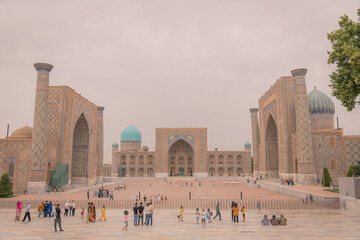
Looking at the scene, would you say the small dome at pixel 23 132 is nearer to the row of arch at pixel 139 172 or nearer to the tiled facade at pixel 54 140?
the tiled facade at pixel 54 140

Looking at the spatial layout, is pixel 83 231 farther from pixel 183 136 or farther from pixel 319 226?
pixel 183 136

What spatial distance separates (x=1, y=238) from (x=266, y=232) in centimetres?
923

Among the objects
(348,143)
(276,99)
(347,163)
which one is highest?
(276,99)

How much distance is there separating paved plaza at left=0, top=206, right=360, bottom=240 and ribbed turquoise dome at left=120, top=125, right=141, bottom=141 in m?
58.2

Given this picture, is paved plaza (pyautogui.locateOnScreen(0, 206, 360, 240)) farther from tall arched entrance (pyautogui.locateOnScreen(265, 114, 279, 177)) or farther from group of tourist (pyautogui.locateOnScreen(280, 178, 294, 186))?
tall arched entrance (pyautogui.locateOnScreen(265, 114, 279, 177))

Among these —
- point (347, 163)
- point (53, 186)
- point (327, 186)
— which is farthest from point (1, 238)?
point (347, 163)

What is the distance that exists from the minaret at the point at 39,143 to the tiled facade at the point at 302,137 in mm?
24884

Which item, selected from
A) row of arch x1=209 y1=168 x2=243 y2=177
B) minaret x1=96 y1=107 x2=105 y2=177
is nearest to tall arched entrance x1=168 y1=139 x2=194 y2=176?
row of arch x1=209 y1=168 x2=243 y2=177

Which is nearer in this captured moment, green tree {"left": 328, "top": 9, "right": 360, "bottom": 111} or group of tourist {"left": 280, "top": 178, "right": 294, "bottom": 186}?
A: green tree {"left": 328, "top": 9, "right": 360, "bottom": 111}

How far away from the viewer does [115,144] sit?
70.4 metres

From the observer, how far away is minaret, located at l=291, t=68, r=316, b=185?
29766 mm

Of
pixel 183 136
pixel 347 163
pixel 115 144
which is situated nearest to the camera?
pixel 347 163

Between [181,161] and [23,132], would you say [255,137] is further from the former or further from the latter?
[23,132]

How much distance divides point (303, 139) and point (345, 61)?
16.6 meters
